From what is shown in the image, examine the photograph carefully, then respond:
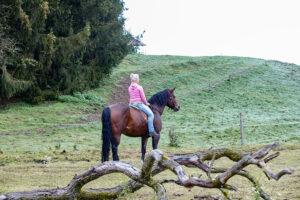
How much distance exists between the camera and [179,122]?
886 inches

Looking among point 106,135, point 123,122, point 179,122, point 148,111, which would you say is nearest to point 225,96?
point 179,122

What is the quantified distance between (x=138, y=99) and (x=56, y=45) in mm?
13542

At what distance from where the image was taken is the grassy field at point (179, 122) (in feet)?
28.2

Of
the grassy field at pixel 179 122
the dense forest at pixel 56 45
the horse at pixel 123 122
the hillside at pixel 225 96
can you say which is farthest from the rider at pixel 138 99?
the dense forest at pixel 56 45

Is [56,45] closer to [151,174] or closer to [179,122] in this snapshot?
[179,122]

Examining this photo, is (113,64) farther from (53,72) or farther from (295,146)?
(295,146)

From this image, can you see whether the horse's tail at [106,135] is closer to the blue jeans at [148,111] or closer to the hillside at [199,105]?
the blue jeans at [148,111]

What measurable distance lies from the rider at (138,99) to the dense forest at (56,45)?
37.5 feet

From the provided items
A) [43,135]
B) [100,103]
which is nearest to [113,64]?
[100,103]

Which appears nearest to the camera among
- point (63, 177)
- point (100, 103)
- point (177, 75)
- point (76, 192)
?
point (76, 192)

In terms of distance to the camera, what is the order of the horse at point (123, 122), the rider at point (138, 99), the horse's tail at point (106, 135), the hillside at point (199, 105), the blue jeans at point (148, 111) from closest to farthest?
1. the horse's tail at point (106, 135)
2. the horse at point (123, 122)
3. the rider at point (138, 99)
4. the blue jeans at point (148, 111)
5. the hillside at point (199, 105)

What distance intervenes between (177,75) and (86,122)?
16.6 metres

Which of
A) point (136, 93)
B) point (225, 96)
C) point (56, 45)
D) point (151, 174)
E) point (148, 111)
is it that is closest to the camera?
point (151, 174)

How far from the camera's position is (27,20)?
1948cm
